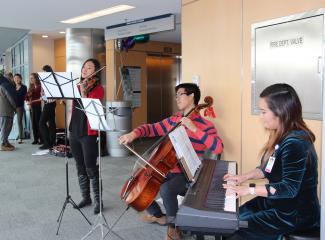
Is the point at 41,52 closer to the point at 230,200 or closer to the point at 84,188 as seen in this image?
the point at 84,188

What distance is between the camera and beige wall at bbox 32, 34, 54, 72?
9586mm

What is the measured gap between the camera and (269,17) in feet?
9.46

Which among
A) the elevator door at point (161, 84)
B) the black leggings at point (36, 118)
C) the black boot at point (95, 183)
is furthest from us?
the elevator door at point (161, 84)

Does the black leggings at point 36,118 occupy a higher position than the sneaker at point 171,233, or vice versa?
the black leggings at point 36,118

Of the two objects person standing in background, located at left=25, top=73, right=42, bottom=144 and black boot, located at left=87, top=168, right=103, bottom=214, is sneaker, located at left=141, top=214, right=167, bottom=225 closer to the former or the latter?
black boot, located at left=87, top=168, right=103, bottom=214

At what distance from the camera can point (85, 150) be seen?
346 cm

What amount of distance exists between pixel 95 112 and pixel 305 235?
1.73 m

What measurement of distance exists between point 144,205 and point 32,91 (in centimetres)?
637

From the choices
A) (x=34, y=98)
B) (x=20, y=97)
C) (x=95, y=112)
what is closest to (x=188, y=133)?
(x=95, y=112)

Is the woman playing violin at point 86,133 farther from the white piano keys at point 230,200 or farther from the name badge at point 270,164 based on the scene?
the name badge at point 270,164

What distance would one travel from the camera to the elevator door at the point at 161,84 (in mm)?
9531

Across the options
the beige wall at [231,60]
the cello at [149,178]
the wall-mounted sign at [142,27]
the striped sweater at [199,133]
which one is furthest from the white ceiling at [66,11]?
the cello at [149,178]

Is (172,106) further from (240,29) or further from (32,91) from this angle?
(240,29)

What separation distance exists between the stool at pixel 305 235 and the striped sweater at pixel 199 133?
3.72ft
